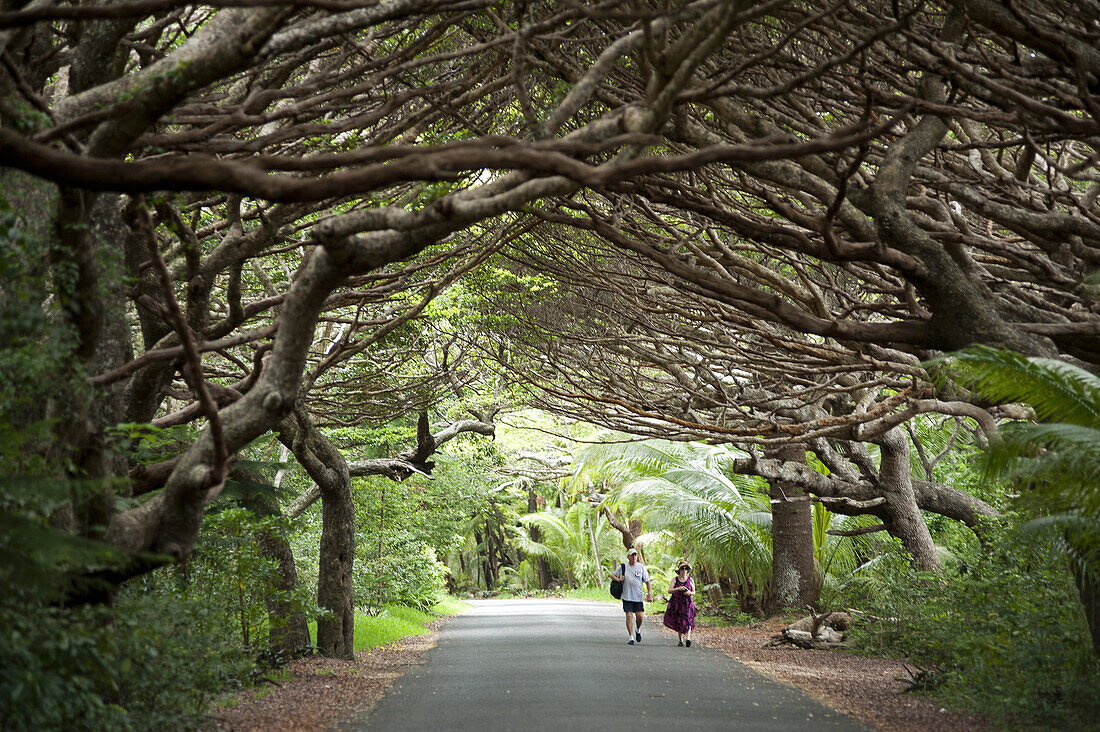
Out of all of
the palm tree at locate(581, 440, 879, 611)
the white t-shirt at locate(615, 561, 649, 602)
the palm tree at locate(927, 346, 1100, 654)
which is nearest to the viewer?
the palm tree at locate(927, 346, 1100, 654)

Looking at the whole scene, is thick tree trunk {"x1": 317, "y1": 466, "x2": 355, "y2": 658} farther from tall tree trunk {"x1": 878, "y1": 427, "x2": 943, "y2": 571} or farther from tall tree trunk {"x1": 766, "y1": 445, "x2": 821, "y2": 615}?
tall tree trunk {"x1": 766, "y1": 445, "x2": 821, "y2": 615}

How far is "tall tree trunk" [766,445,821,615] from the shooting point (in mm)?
20469

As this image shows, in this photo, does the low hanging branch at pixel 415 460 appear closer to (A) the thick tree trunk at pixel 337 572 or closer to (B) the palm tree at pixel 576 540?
(A) the thick tree trunk at pixel 337 572

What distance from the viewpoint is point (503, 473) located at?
41.2 meters

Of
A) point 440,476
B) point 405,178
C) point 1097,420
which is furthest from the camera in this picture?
point 440,476

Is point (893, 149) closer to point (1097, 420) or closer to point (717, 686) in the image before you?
point (1097, 420)

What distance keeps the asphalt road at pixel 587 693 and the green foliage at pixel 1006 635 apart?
142 centimetres

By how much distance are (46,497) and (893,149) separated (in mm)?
6459

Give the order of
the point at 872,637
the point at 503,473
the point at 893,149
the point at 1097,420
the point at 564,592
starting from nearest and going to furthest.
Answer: the point at 1097,420
the point at 893,149
the point at 872,637
the point at 503,473
the point at 564,592

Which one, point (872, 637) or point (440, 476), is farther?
point (440, 476)

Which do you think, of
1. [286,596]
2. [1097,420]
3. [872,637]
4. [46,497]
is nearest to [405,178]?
[46,497]

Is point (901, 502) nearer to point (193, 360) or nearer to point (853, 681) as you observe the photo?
point (853, 681)

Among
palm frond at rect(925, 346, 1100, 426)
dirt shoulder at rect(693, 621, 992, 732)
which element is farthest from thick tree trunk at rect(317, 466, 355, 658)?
palm frond at rect(925, 346, 1100, 426)

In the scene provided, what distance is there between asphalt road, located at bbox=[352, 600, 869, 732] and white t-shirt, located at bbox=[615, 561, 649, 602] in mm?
962
